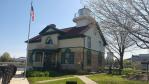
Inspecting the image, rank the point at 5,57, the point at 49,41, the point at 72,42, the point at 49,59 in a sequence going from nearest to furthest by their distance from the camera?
1. the point at 72,42
2. the point at 49,59
3. the point at 49,41
4. the point at 5,57

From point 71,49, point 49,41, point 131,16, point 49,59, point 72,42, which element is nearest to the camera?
point 131,16

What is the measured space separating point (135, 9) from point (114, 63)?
4489 centimetres

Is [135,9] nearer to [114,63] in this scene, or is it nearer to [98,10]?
[98,10]

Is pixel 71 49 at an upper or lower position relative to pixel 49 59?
upper

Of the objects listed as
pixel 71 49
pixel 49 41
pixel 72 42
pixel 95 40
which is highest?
pixel 95 40

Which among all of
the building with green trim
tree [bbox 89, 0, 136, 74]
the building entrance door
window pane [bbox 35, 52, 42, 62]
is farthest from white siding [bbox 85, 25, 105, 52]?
tree [bbox 89, 0, 136, 74]

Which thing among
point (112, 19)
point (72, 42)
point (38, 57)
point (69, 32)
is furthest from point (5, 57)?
point (112, 19)

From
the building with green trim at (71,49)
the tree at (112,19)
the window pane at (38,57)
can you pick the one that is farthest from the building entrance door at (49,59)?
the tree at (112,19)

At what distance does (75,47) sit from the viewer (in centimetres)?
3541

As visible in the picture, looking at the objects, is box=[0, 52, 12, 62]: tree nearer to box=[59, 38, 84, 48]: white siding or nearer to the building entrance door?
the building entrance door

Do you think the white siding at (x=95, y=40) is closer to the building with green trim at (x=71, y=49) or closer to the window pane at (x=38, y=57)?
the building with green trim at (x=71, y=49)

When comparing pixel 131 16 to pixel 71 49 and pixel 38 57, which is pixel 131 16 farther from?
pixel 38 57

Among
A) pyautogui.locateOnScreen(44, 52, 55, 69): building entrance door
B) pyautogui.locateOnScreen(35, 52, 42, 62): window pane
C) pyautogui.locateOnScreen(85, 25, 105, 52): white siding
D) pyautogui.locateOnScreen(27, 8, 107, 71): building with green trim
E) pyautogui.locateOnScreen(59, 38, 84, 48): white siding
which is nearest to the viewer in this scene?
pyautogui.locateOnScreen(59, 38, 84, 48): white siding

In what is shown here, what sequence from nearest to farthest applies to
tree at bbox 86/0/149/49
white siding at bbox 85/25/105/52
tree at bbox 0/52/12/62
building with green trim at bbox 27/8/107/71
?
tree at bbox 86/0/149/49
building with green trim at bbox 27/8/107/71
white siding at bbox 85/25/105/52
tree at bbox 0/52/12/62
